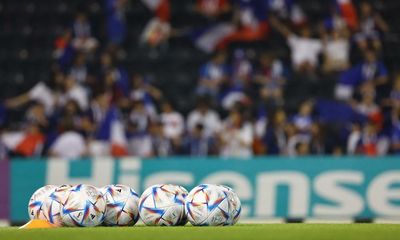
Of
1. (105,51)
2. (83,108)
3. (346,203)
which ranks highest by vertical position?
(105,51)

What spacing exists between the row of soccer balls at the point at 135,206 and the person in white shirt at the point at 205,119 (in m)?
8.71

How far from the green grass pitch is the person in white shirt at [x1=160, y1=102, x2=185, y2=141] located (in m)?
9.14

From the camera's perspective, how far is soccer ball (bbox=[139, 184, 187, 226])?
361 inches

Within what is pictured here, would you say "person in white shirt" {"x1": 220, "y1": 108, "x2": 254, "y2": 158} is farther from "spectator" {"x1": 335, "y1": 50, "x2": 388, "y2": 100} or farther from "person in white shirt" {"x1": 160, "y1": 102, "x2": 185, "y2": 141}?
"spectator" {"x1": 335, "y1": 50, "x2": 388, "y2": 100}

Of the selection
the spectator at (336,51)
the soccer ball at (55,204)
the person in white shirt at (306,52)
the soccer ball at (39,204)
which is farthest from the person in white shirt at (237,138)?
the soccer ball at (55,204)

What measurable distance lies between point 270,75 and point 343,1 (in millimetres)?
2342

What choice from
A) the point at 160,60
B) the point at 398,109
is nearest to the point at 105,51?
the point at 160,60

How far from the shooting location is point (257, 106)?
1861 cm

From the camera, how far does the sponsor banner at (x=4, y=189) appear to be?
1561cm

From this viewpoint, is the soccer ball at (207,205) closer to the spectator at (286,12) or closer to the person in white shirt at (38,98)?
the person in white shirt at (38,98)

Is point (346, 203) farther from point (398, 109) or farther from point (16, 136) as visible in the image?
point (16, 136)

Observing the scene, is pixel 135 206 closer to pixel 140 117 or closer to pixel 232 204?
pixel 232 204

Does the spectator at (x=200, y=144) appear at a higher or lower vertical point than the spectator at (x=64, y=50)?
lower

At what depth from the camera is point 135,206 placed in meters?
9.38
